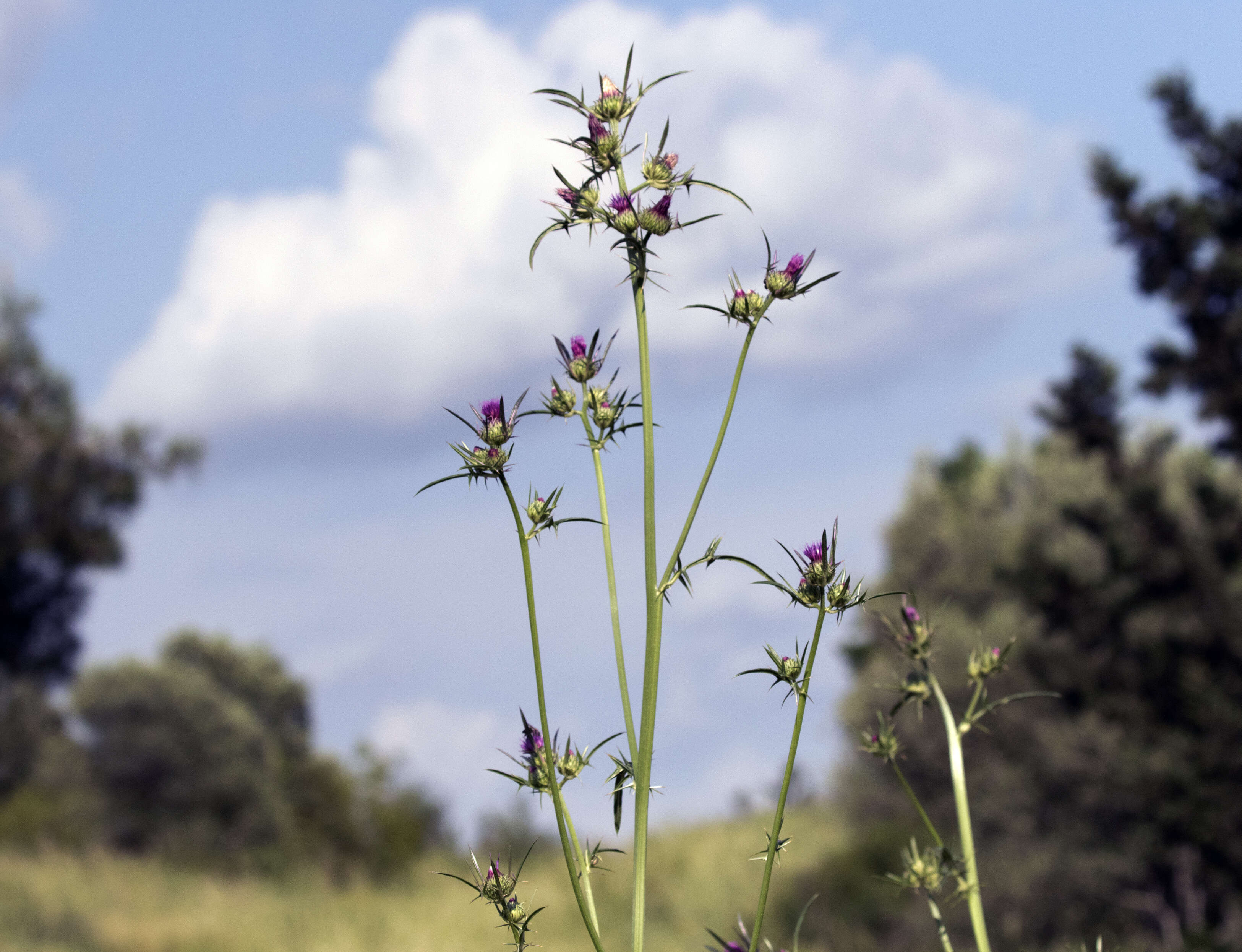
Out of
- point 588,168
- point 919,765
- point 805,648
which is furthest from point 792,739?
point 919,765

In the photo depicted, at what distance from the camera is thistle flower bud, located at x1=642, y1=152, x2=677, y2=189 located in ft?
5.32

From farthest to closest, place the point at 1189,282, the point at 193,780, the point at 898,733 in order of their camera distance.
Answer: the point at 193,780, the point at 898,733, the point at 1189,282

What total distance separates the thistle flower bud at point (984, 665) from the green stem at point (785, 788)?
38 cm

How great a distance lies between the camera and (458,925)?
13961 mm

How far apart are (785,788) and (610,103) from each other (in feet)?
2.97

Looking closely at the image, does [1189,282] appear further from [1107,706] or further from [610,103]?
[610,103]

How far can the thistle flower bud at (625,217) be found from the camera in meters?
1.53

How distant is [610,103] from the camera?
1590 mm

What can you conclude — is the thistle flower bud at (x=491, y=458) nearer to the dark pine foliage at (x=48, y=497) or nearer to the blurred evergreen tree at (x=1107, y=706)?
the blurred evergreen tree at (x=1107, y=706)

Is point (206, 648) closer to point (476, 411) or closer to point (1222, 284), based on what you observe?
point (1222, 284)

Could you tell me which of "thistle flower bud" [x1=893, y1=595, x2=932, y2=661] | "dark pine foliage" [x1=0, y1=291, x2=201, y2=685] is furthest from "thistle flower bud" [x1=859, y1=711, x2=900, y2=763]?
"dark pine foliage" [x1=0, y1=291, x2=201, y2=685]

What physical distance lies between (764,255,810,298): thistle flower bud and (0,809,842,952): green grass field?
1000cm

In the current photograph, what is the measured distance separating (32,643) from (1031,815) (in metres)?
20.1

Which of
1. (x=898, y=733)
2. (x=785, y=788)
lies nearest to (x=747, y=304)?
(x=785, y=788)
